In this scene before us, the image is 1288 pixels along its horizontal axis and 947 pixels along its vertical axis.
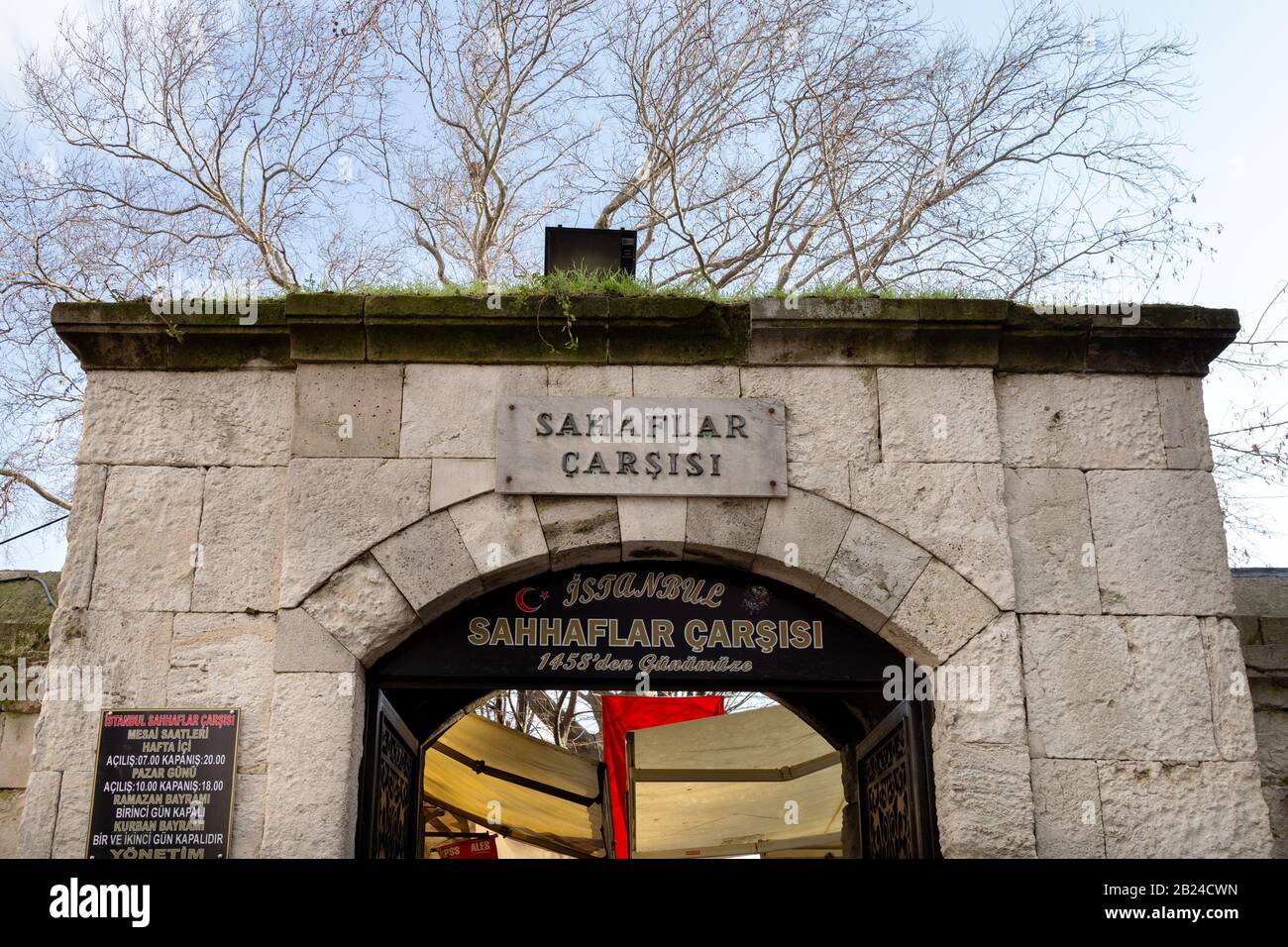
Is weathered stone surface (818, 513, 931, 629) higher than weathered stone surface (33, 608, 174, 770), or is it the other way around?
weathered stone surface (818, 513, 931, 629)

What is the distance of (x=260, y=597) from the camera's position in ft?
16.1

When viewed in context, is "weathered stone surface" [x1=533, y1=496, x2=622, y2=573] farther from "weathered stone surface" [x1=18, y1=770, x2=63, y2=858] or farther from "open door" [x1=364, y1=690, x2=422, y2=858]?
"weathered stone surface" [x1=18, y1=770, x2=63, y2=858]

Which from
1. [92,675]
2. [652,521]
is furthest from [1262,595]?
[92,675]

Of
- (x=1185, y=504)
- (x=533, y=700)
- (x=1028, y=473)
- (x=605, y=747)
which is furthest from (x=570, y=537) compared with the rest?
(x=533, y=700)

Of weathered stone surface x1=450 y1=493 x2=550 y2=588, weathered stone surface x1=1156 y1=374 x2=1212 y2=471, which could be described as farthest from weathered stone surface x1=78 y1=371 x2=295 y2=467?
weathered stone surface x1=1156 y1=374 x2=1212 y2=471

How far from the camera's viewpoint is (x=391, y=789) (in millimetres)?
5445

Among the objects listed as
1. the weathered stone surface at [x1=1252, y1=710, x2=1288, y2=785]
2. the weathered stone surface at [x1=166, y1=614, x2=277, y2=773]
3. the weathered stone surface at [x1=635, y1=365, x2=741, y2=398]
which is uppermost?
the weathered stone surface at [x1=635, y1=365, x2=741, y2=398]

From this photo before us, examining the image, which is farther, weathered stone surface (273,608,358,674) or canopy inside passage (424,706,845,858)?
canopy inside passage (424,706,845,858)

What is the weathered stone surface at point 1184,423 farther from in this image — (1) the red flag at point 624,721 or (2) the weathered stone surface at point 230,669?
(1) the red flag at point 624,721

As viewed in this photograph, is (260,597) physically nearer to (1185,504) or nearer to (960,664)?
(960,664)

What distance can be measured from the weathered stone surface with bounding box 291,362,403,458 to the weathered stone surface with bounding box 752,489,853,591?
5.40ft

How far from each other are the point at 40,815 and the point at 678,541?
8.97ft

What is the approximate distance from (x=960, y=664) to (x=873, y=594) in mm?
446

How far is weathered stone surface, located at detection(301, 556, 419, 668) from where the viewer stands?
15.8ft
